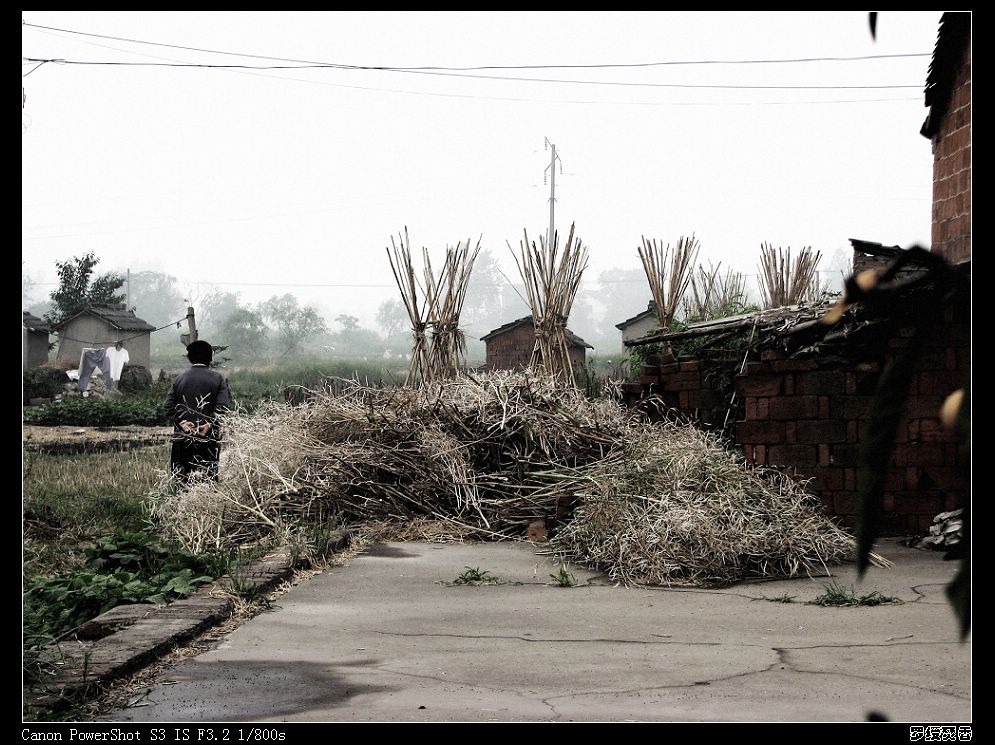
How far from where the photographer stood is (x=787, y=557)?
21.1 ft

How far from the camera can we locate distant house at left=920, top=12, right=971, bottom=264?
9492 mm

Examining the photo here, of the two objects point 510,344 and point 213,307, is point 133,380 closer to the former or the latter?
point 510,344

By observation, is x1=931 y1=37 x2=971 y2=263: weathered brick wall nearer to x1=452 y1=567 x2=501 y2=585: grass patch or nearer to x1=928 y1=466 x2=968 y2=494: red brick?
x1=928 y1=466 x2=968 y2=494: red brick

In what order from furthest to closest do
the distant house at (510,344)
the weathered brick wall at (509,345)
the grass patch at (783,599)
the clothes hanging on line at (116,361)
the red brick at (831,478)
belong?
the clothes hanging on line at (116,361) → the weathered brick wall at (509,345) → the distant house at (510,344) → the red brick at (831,478) → the grass patch at (783,599)

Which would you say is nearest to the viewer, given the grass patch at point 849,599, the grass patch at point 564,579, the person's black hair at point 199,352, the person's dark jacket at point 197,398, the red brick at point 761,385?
the grass patch at point 849,599

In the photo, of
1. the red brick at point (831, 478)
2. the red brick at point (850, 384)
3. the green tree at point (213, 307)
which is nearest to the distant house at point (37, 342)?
the red brick at point (831, 478)

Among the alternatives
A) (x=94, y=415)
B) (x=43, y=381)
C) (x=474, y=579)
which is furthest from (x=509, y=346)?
(x=474, y=579)

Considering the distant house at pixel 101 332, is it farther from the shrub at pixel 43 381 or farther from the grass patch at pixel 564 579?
the grass patch at pixel 564 579

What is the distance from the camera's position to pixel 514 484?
8594mm

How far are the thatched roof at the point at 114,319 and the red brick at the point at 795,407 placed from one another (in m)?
30.9

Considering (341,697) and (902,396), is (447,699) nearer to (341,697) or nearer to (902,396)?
(341,697)

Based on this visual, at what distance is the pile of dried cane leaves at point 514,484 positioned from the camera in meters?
6.47
